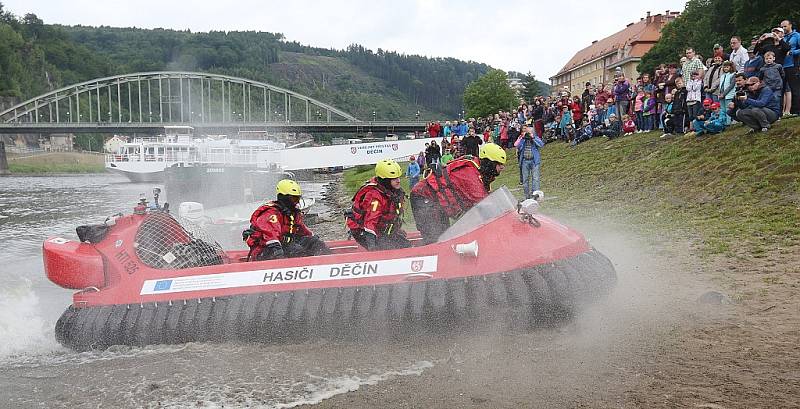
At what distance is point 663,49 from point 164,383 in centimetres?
5382

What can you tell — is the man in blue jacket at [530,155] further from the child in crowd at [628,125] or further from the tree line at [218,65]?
the tree line at [218,65]

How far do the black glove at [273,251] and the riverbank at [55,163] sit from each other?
5866 centimetres

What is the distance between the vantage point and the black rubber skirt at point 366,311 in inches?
191

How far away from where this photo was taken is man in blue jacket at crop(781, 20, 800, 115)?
30.6 feet

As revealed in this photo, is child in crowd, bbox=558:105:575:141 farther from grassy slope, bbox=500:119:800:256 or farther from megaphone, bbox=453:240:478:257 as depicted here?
megaphone, bbox=453:240:478:257

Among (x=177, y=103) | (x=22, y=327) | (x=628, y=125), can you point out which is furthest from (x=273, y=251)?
(x=177, y=103)

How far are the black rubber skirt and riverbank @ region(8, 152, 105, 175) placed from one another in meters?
58.5

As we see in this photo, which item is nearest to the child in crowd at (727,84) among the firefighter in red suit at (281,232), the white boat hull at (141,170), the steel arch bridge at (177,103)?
the firefighter in red suit at (281,232)

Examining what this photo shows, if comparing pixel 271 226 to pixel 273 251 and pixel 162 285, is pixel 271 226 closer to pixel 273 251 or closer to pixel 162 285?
pixel 273 251

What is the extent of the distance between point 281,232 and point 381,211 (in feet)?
2.83

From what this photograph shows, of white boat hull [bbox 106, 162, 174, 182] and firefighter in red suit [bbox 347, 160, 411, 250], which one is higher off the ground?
firefighter in red suit [bbox 347, 160, 411, 250]

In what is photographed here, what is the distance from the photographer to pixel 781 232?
6516 millimetres

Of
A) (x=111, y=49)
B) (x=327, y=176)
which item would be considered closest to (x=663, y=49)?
(x=327, y=176)

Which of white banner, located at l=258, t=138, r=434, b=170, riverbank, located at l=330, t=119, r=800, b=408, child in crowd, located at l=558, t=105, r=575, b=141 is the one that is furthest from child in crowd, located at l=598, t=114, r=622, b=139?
white banner, located at l=258, t=138, r=434, b=170
